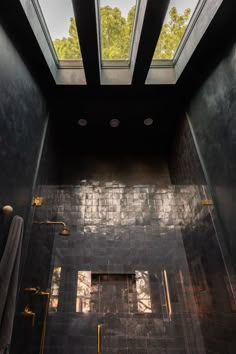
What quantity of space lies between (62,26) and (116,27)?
0.60 m

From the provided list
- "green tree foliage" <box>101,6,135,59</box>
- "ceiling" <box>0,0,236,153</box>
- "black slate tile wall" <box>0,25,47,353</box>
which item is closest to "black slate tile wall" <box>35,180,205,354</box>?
"black slate tile wall" <box>0,25,47,353</box>

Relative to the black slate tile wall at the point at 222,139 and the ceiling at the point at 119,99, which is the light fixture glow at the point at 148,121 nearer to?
the ceiling at the point at 119,99

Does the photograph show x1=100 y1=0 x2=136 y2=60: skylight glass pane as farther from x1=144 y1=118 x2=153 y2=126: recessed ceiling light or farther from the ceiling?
x1=144 y1=118 x2=153 y2=126: recessed ceiling light

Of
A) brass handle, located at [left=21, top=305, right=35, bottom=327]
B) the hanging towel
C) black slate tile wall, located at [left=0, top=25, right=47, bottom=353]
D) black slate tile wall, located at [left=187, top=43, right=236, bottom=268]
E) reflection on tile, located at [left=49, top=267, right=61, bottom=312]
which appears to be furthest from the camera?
reflection on tile, located at [left=49, top=267, right=61, bottom=312]

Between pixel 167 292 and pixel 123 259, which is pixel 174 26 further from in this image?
pixel 167 292

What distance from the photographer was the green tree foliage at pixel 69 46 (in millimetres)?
2526

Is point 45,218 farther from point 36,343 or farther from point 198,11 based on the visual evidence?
point 198,11

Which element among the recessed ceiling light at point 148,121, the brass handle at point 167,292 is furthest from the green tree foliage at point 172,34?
the brass handle at point 167,292

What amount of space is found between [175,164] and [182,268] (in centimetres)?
160

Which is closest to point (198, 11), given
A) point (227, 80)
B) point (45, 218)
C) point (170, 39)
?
point (170, 39)

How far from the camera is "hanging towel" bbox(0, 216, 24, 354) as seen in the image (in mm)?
1533

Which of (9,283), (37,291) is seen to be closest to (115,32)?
Result: (9,283)

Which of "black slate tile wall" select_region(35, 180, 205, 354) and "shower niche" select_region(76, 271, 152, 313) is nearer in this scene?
"black slate tile wall" select_region(35, 180, 205, 354)

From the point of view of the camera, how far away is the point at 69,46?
271 cm
